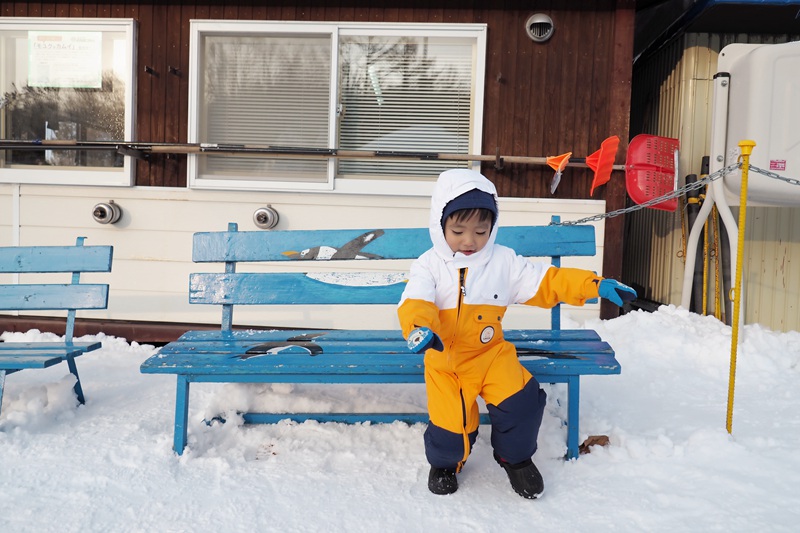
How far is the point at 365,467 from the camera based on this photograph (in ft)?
8.09

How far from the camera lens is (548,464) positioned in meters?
2.46

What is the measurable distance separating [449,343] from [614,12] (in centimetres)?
385

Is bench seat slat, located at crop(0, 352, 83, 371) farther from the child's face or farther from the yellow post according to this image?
the yellow post

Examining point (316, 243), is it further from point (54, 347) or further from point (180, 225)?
point (180, 225)

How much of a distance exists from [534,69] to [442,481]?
3.78 metres

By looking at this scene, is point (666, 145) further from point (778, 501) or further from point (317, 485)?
point (317, 485)

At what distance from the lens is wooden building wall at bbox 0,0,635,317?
4.77 metres

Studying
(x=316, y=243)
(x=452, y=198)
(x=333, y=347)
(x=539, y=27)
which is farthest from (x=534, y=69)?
(x=333, y=347)

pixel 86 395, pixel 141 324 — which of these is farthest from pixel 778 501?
pixel 141 324

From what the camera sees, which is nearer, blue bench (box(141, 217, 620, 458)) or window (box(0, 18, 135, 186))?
blue bench (box(141, 217, 620, 458))

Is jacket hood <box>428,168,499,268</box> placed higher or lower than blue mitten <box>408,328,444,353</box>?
higher

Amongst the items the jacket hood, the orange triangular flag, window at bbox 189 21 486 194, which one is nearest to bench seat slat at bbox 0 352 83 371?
the jacket hood

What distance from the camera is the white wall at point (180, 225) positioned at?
487cm

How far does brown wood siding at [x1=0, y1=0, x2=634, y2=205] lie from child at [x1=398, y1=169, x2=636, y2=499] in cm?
260
